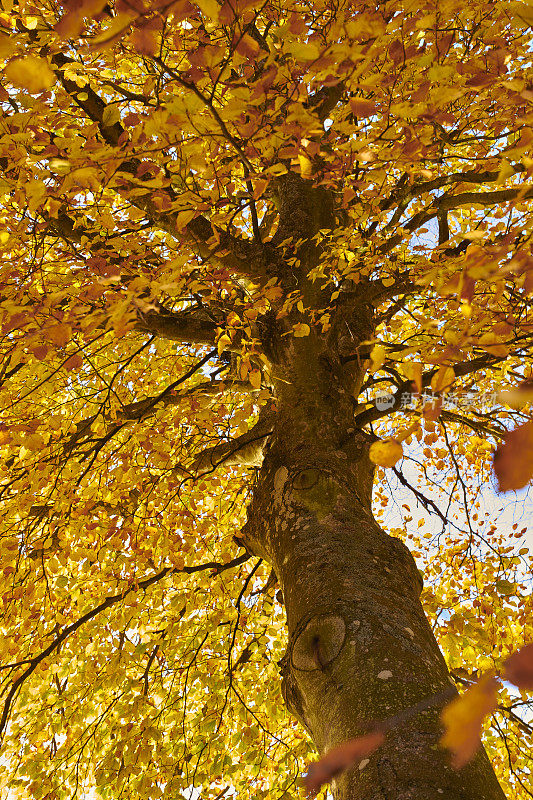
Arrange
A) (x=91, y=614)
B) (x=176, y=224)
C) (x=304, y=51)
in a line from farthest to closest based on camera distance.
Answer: (x=91, y=614) → (x=176, y=224) → (x=304, y=51)

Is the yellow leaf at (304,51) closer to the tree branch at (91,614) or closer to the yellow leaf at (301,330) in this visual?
the yellow leaf at (301,330)

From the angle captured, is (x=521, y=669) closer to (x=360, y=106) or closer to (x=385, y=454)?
Result: (x=385, y=454)

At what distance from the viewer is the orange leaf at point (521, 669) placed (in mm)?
718

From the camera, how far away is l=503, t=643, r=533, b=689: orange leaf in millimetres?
718

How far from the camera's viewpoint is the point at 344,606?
200cm

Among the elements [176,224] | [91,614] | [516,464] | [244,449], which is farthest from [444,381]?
[91,614]

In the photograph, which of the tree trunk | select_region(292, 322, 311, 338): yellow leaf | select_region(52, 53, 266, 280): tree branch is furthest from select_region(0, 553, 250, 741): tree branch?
select_region(52, 53, 266, 280): tree branch

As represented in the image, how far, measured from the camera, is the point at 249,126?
2271 mm

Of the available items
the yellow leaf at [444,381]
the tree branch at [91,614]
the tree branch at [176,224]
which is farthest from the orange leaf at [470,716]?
the tree branch at [91,614]

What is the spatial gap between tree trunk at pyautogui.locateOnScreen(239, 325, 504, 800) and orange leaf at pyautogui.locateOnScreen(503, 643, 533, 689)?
0.87 m

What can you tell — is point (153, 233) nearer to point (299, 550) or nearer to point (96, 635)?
point (96, 635)

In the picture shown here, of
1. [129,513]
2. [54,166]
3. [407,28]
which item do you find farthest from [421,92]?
[129,513]

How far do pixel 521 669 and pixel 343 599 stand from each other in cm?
138

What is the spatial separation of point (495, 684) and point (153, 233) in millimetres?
6615
